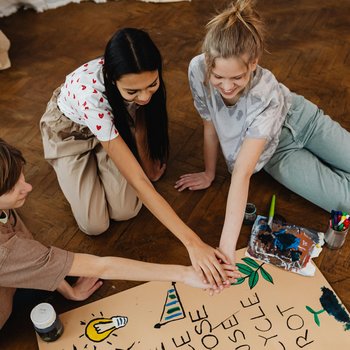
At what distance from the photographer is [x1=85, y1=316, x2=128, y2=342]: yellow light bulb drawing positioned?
3.56ft

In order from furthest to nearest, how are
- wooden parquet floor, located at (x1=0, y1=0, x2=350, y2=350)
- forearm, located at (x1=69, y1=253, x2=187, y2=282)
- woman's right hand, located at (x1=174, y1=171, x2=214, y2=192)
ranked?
1. woman's right hand, located at (x1=174, y1=171, x2=214, y2=192)
2. wooden parquet floor, located at (x1=0, y1=0, x2=350, y2=350)
3. forearm, located at (x1=69, y1=253, x2=187, y2=282)

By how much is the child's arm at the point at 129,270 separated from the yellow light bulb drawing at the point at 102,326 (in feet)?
0.44

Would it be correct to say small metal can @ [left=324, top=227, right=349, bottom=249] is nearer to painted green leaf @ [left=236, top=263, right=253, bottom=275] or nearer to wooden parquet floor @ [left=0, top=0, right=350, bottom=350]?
wooden parquet floor @ [left=0, top=0, right=350, bottom=350]

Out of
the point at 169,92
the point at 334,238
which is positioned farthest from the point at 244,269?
the point at 169,92

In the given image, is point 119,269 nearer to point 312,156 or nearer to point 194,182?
point 194,182

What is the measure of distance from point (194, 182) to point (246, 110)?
1.26 ft

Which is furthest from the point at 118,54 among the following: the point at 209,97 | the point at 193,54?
the point at 193,54

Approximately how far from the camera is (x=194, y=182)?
1.48 m

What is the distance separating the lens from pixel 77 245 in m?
1.35

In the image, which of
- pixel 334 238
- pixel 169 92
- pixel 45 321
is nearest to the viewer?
pixel 45 321

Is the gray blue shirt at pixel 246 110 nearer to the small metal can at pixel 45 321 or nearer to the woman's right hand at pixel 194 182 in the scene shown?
the woman's right hand at pixel 194 182

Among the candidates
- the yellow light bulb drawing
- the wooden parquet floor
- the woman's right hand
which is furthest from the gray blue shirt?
the yellow light bulb drawing

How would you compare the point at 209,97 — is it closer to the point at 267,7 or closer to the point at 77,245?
the point at 77,245

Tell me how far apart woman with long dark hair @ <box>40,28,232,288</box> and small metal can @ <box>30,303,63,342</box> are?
Result: 0.34 metres
